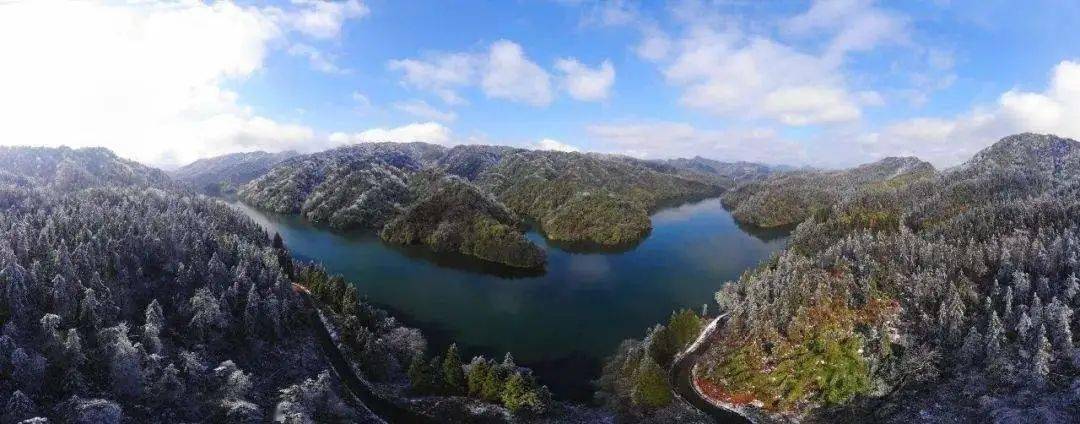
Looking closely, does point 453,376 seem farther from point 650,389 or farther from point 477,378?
point 650,389

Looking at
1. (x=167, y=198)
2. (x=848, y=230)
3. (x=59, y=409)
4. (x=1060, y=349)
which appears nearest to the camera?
(x=59, y=409)

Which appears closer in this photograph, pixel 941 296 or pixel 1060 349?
pixel 1060 349

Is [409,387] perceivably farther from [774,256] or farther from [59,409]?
[774,256]

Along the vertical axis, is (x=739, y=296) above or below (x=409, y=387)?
above

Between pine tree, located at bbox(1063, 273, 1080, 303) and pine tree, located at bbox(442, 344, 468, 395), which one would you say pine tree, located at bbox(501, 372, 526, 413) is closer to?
pine tree, located at bbox(442, 344, 468, 395)

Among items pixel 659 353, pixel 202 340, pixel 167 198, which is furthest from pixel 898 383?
pixel 167 198
